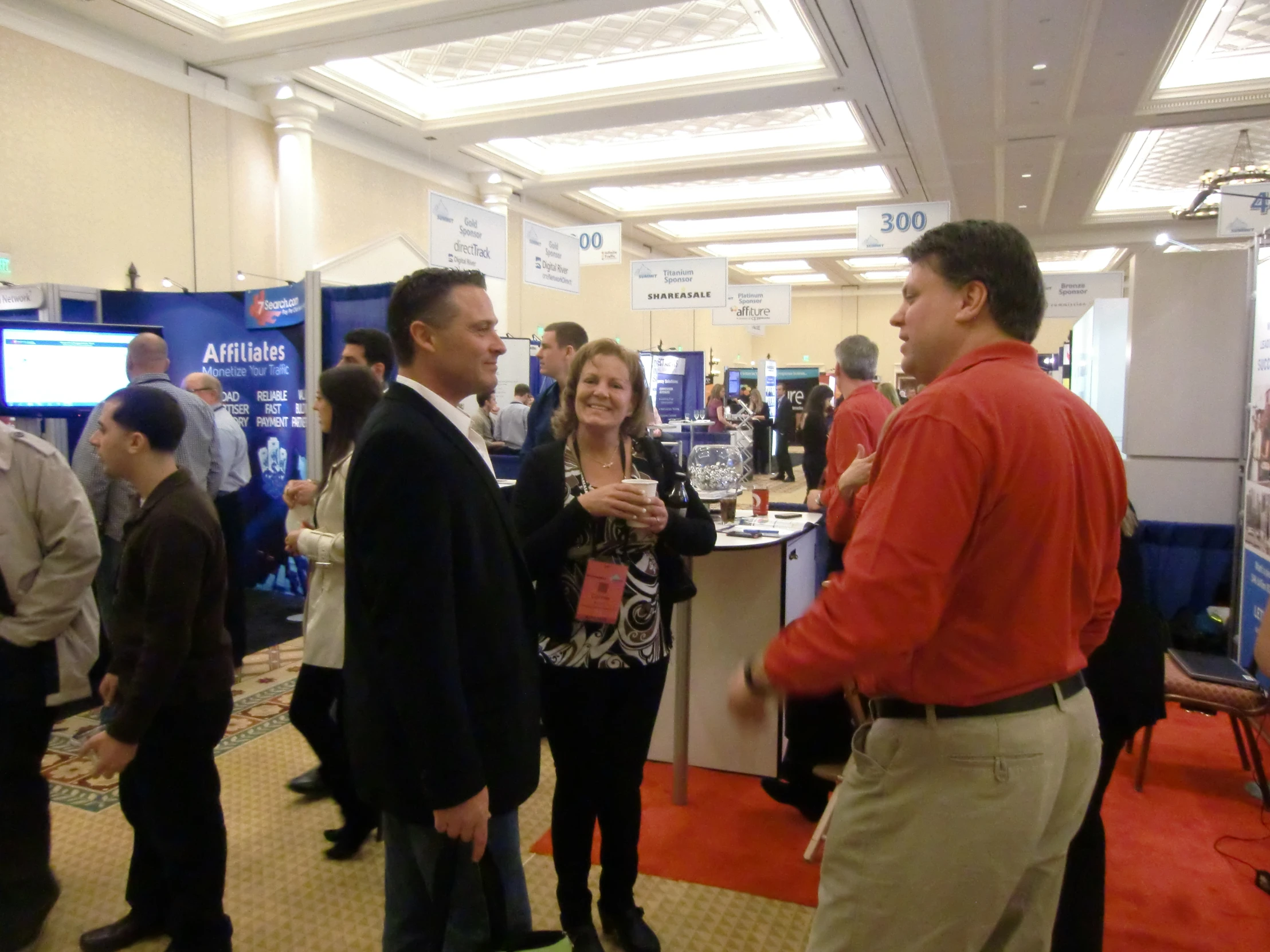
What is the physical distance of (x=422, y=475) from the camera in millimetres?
1299

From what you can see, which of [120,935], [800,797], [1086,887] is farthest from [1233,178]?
[120,935]

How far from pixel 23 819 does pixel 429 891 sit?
1.36m

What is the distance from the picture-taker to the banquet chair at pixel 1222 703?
9.76ft

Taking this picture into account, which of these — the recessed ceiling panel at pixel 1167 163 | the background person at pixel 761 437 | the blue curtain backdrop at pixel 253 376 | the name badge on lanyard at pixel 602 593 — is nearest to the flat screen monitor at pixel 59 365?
the blue curtain backdrop at pixel 253 376

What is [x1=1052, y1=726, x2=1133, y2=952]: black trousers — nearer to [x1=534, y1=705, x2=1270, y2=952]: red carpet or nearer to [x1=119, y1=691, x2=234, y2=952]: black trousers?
[x1=534, y1=705, x2=1270, y2=952]: red carpet

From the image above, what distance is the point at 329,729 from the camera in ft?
8.70

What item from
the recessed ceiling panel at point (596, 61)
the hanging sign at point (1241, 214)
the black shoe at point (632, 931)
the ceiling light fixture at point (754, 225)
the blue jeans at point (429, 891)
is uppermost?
the recessed ceiling panel at point (596, 61)

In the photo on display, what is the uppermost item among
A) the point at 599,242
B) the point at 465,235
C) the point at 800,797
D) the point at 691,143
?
the point at 691,143

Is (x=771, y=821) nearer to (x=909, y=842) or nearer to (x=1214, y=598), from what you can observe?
(x=909, y=842)

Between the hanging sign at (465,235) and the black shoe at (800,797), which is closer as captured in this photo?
the black shoe at (800,797)

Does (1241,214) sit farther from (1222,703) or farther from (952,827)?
(952,827)

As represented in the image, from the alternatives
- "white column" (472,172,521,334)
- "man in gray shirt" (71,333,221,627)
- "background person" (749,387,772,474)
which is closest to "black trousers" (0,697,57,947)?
"man in gray shirt" (71,333,221,627)

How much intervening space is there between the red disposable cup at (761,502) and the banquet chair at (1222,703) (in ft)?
4.98

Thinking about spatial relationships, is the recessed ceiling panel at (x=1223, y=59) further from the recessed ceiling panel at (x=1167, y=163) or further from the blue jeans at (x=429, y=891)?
the blue jeans at (x=429, y=891)
